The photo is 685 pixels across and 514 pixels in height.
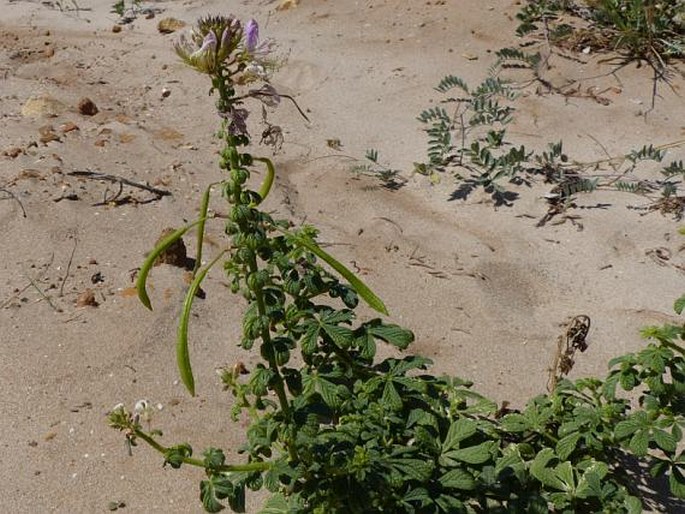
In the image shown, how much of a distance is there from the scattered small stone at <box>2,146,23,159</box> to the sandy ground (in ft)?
0.04

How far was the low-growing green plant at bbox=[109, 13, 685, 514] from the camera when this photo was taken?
1333mm

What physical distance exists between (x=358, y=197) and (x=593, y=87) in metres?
1.50

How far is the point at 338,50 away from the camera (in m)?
4.78

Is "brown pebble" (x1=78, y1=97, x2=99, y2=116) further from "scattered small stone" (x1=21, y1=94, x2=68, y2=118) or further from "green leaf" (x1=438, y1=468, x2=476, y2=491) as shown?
"green leaf" (x1=438, y1=468, x2=476, y2=491)

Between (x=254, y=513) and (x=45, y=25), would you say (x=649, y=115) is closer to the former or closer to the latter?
(x=254, y=513)

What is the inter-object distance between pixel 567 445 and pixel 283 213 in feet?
5.73

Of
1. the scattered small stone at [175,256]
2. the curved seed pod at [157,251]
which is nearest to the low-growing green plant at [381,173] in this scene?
the scattered small stone at [175,256]

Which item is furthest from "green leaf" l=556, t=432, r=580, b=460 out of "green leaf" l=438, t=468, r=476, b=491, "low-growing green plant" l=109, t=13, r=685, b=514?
"green leaf" l=438, t=468, r=476, b=491

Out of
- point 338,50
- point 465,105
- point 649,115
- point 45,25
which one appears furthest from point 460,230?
point 45,25

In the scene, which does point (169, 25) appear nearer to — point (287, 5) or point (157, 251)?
point (287, 5)

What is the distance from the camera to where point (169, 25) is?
16.7ft

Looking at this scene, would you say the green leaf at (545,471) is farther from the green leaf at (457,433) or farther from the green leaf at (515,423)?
the green leaf at (457,433)

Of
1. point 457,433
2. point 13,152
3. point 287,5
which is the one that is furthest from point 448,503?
point 287,5

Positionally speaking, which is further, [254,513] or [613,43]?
[613,43]
